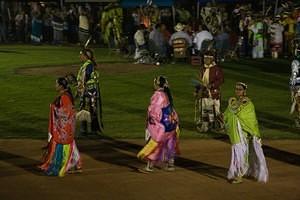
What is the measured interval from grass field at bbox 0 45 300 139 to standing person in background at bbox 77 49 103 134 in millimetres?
498

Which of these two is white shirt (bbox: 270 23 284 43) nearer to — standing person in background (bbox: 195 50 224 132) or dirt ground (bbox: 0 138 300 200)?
standing person in background (bbox: 195 50 224 132)

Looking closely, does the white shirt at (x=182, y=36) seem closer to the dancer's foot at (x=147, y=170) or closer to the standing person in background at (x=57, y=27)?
the standing person in background at (x=57, y=27)

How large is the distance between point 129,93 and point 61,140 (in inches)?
383

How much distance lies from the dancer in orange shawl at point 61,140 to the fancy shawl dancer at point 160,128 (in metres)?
1.17

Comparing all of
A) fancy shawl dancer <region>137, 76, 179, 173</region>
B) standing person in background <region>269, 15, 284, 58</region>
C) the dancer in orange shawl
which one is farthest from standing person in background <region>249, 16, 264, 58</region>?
the dancer in orange shawl

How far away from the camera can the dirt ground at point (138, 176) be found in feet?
33.4

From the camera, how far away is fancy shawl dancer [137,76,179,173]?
11281mm

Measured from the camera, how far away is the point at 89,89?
14.4m

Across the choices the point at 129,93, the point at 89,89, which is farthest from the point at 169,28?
the point at 89,89

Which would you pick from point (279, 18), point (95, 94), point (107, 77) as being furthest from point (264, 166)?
point (279, 18)

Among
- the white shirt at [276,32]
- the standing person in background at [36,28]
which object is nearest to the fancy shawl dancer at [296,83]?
the white shirt at [276,32]

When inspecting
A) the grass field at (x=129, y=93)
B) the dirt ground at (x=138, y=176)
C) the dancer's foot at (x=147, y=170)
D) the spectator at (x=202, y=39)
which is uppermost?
the spectator at (x=202, y=39)

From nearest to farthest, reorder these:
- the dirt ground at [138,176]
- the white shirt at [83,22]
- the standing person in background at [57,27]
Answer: the dirt ground at [138,176], the white shirt at [83,22], the standing person in background at [57,27]

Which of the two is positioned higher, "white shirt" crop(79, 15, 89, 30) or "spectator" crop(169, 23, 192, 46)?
"white shirt" crop(79, 15, 89, 30)
